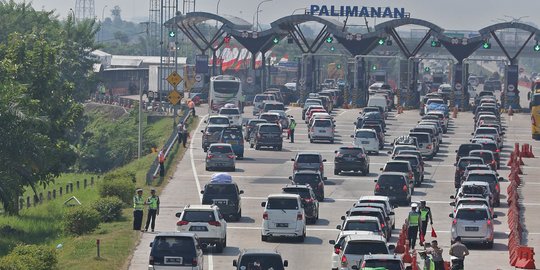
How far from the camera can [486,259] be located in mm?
42344

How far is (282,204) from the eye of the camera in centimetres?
4550

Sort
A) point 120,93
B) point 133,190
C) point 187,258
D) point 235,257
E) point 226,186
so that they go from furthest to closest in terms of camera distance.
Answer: point 120,93, point 133,190, point 226,186, point 235,257, point 187,258

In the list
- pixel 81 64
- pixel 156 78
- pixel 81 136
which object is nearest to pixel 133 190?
pixel 81 136

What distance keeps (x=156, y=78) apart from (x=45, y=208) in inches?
2869

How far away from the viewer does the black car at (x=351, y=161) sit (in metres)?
69.1

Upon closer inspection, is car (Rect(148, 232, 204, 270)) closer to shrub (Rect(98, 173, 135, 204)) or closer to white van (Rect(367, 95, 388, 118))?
shrub (Rect(98, 173, 135, 204))

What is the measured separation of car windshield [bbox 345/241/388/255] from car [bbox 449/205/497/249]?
8553 mm

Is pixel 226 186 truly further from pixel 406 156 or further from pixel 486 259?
pixel 406 156

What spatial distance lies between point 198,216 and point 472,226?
851 cm

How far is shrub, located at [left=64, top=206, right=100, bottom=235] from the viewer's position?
47.5 meters

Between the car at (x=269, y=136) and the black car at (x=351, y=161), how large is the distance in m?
13.0

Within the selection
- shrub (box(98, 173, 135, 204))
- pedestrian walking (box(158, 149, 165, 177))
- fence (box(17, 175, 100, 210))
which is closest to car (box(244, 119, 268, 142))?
fence (box(17, 175, 100, 210))

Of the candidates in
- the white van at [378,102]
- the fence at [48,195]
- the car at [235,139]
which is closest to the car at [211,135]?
the car at [235,139]

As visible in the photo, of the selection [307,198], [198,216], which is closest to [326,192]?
[307,198]
